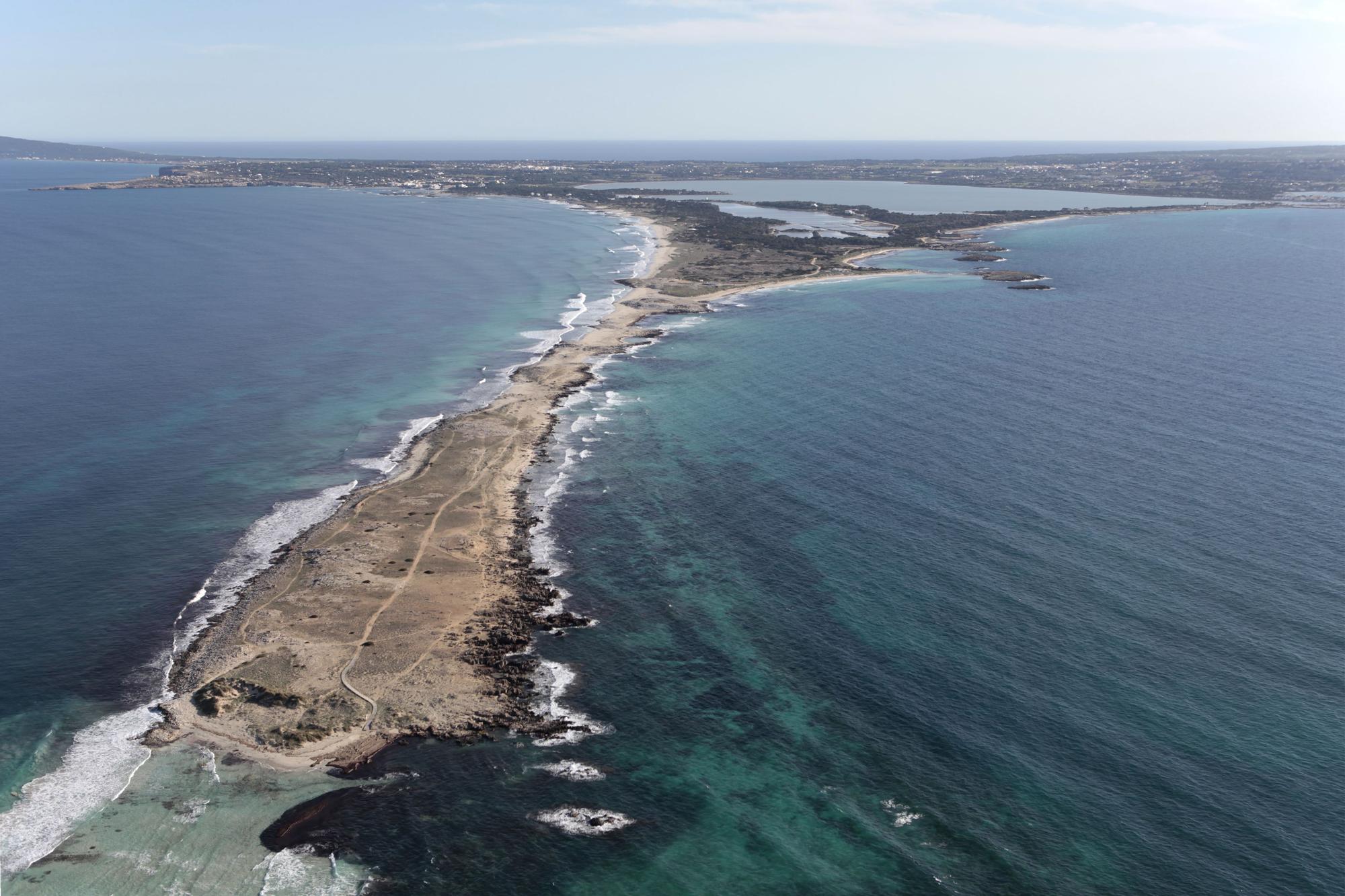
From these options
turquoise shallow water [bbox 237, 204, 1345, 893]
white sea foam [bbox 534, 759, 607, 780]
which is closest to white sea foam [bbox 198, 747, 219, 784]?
turquoise shallow water [bbox 237, 204, 1345, 893]

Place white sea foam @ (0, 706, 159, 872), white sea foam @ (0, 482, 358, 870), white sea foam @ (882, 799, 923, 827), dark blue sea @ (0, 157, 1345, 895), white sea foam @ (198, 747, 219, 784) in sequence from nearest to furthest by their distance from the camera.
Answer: dark blue sea @ (0, 157, 1345, 895) → white sea foam @ (0, 706, 159, 872) → white sea foam @ (0, 482, 358, 870) → white sea foam @ (882, 799, 923, 827) → white sea foam @ (198, 747, 219, 784)

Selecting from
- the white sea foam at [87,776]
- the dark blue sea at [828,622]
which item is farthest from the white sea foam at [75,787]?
the dark blue sea at [828,622]

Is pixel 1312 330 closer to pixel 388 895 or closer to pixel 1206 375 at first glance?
pixel 1206 375

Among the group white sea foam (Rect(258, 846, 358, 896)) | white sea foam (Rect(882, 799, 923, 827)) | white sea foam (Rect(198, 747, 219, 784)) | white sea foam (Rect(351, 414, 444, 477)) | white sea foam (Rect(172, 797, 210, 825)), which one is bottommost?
white sea foam (Rect(258, 846, 358, 896))

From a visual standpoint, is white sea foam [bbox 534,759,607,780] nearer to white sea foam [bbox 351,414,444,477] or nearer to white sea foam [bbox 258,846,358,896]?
white sea foam [bbox 258,846,358,896]

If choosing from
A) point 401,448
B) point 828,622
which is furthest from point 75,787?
point 401,448
